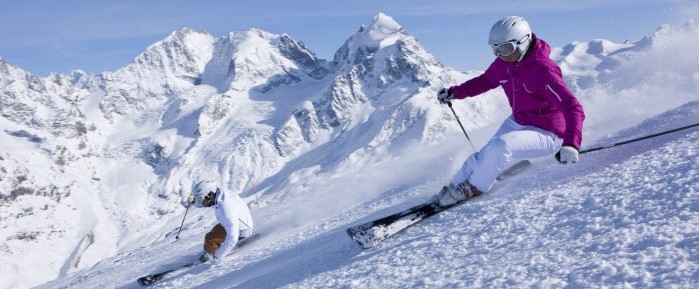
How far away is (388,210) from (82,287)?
1002cm

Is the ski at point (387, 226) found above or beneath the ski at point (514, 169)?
beneath

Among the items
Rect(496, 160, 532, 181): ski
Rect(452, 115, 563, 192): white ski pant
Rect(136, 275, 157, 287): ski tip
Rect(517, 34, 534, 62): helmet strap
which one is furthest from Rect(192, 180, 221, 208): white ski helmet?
Rect(517, 34, 534, 62): helmet strap

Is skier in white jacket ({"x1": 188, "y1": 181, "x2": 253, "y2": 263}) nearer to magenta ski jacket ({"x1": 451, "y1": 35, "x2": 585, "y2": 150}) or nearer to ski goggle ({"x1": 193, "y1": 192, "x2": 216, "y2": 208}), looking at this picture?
ski goggle ({"x1": 193, "y1": 192, "x2": 216, "y2": 208})

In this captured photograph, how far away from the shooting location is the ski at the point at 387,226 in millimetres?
7488

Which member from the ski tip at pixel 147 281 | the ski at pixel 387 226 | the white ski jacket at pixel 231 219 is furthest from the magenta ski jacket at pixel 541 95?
the ski tip at pixel 147 281

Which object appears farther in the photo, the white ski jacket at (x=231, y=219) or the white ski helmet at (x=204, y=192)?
the white ski helmet at (x=204, y=192)

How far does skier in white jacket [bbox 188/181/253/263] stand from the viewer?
11.0 meters

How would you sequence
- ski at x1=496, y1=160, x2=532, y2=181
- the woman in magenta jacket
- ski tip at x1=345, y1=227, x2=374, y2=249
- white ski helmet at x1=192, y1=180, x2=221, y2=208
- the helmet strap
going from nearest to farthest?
ski tip at x1=345, y1=227, x2=374, y2=249
the woman in magenta jacket
the helmet strap
ski at x1=496, y1=160, x2=532, y2=181
white ski helmet at x1=192, y1=180, x2=221, y2=208

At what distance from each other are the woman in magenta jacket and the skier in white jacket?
5024mm

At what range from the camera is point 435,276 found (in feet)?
18.7

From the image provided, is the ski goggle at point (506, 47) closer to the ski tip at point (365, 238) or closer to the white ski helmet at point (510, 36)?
the white ski helmet at point (510, 36)

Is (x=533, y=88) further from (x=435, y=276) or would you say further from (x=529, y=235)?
(x=435, y=276)

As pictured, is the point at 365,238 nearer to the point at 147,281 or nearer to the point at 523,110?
the point at 523,110

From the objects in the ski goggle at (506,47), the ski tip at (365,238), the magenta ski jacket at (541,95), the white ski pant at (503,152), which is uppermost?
the ski goggle at (506,47)
